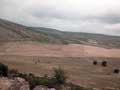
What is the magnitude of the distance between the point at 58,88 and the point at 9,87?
35.6 ft

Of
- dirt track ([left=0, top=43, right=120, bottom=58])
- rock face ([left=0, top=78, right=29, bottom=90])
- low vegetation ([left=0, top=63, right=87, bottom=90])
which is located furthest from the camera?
dirt track ([left=0, top=43, right=120, bottom=58])

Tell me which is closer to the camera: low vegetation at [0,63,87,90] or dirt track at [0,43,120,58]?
low vegetation at [0,63,87,90]

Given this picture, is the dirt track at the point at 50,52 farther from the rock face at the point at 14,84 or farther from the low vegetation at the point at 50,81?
the rock face at the point at 14,84

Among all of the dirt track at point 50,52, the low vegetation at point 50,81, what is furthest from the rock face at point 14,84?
the dirt track at point 50,52

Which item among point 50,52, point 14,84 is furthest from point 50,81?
point 50,52

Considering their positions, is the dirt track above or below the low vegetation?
Answer: below

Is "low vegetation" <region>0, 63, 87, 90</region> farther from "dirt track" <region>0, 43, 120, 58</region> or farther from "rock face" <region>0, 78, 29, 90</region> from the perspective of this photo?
"dirt track" <region>0, 43, 120, 58</region>

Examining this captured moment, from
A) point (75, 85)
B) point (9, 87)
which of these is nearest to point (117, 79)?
point (75, 85)

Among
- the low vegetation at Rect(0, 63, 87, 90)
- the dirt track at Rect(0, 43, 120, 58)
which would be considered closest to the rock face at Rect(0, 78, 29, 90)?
the low vegetation at Rect(0, 63, 87, 90)

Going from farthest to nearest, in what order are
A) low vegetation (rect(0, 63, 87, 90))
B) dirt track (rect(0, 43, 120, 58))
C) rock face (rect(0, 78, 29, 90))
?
Result: dirt track (rect(0, 43, 120, 58))
low vegetation (rect(0, 63, 87, 90))
rock face (rect(0, 78, 29, 90))

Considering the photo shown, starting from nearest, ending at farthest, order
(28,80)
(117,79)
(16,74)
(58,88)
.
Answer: (58,88), (28,80), (16,74), (117,79)

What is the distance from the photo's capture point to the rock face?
189 ft

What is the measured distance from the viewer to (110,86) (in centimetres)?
6775

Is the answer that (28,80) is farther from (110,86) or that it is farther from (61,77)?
(110,86)
